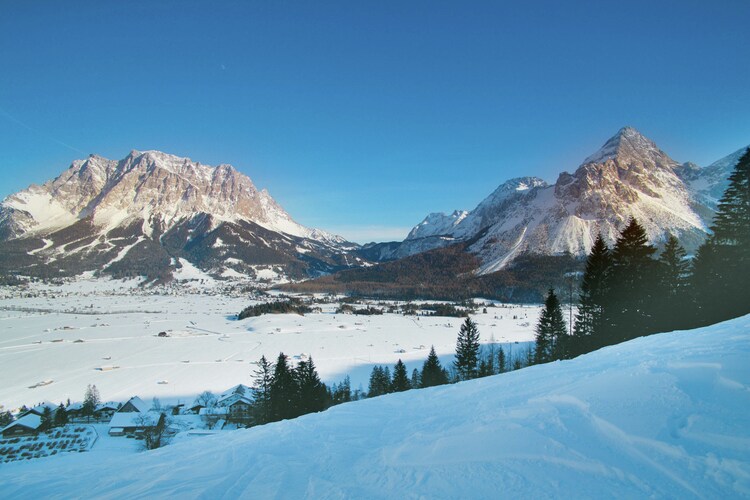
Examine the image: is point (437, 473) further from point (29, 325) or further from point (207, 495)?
point (29, 325)

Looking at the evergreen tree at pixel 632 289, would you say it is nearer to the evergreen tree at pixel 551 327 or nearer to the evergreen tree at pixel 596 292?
the evergreen tree at pixel 596 292

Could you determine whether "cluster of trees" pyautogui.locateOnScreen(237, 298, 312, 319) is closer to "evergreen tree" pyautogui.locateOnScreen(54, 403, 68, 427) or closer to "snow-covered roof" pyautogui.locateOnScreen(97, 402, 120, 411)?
"snow-covered roof" pyautogui.locateOnScreen(97, 402, 120, 411)

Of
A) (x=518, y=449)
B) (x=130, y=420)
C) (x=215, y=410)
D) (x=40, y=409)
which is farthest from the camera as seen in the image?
(x=215, y=410)

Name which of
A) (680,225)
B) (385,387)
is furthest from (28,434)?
(680,225)

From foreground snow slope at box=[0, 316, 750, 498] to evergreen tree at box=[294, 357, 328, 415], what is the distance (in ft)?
68.2

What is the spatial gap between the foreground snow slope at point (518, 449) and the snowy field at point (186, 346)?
39.0 m

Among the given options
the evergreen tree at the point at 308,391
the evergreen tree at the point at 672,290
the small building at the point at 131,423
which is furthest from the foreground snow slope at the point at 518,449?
the small building at the point at 131,423

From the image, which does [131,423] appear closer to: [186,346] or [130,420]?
[130,420]

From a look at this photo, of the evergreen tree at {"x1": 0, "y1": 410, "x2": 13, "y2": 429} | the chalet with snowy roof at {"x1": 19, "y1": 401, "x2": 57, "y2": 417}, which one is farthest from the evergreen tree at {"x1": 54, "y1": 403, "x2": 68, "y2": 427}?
the evergreen tree at {"x1": 0, "y1": 410, "x2": 13, "y2": 429}

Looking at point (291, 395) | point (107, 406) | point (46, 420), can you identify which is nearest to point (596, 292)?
point (291, 395)

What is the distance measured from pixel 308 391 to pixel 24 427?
25.9m

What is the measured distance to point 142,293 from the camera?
198000 mm

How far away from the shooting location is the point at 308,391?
2967 cm

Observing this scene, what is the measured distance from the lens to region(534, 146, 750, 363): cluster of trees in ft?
61.4
